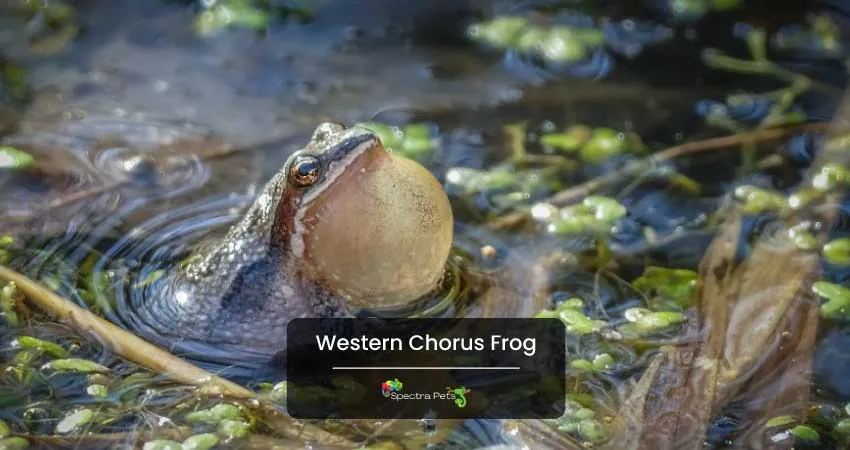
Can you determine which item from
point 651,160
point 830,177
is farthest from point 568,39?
point 830,177

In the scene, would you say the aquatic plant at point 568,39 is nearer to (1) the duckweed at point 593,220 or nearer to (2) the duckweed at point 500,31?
(2) the duckweed at point 500,31

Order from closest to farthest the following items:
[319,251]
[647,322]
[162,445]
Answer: [162,445] → [319,251] → [647,322]

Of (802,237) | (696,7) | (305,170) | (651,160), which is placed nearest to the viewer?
(305,170)

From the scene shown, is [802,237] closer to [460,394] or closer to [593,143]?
[593,143]

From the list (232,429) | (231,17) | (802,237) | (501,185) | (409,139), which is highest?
(231,17)

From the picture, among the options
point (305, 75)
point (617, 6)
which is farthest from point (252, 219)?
point (617, 6)

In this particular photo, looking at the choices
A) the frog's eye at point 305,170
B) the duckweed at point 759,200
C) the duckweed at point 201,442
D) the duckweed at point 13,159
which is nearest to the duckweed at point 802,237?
the duckweed at point 759,200

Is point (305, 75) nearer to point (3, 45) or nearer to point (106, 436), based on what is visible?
point (3, 45)
